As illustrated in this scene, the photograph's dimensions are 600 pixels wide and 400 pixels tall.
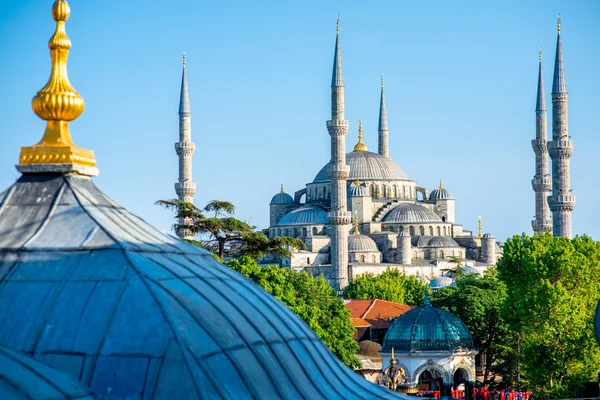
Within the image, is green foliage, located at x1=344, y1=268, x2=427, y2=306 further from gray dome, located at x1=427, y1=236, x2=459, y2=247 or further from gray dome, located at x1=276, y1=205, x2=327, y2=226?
gray dome, located at x1=427, y1=236, x2=459, y2=247

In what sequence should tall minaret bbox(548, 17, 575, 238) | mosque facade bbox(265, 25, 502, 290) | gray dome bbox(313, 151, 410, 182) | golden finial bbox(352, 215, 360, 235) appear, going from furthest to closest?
gray dome bbox(313, 151, 410, 182) < golden finial bbox(352, 215, 360, 235) < mosque facade bbox(265, 25, 502, 290) < tall minaret bbox(548, 17, 575, 238)

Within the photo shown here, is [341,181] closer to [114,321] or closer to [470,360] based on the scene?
[470,360]

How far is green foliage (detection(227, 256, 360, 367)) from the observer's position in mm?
30516

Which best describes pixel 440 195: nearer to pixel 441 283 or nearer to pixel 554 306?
pixel 441 283

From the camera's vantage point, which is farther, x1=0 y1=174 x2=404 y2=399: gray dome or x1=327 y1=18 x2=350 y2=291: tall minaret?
x1=327 y1=18 x2=350 y2=291: tall minaret

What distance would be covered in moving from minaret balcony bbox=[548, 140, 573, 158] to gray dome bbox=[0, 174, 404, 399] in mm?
47965

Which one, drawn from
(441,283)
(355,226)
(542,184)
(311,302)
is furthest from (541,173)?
(311,302)

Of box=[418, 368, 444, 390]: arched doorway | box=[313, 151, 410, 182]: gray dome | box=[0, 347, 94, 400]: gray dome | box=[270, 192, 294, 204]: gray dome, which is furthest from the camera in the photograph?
box=[270, 192, 294, 204]: gray dome

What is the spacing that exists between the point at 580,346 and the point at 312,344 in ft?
81.1

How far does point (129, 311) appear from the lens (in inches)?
293

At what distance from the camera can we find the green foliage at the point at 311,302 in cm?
3052

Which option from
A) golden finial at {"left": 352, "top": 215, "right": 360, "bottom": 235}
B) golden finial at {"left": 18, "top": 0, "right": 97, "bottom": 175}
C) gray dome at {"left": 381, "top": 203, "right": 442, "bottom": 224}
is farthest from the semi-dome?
gray dome at {"left": 381, "top": 203, "right": 442, "bottom": 224}

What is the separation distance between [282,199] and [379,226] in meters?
9.33

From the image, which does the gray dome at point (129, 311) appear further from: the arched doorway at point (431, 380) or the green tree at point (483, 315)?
the green tree at point (483, 315)
